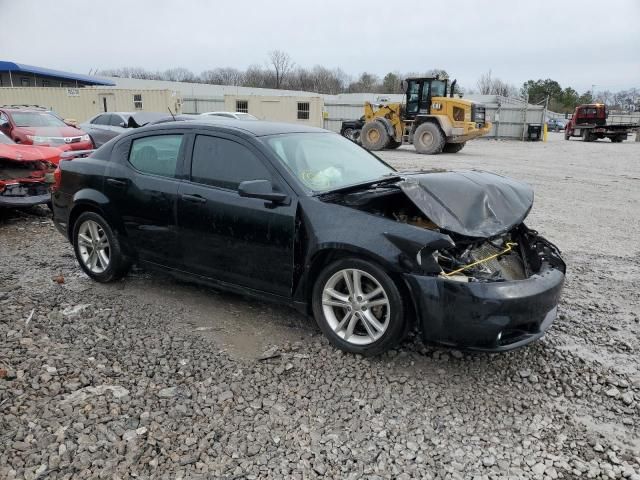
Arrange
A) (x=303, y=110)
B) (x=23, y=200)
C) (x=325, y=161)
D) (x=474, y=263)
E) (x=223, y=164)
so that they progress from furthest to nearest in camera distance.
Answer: (x=303, y=110) < (x=23, y=200) < (x=325, y=161) < (x=223, y=164) < (x=474, y=263)

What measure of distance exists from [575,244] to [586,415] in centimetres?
418

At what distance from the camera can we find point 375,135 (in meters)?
21.7

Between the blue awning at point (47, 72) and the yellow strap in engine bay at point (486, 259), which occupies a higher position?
the blue awning at point (47, 72)

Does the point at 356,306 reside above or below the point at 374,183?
below

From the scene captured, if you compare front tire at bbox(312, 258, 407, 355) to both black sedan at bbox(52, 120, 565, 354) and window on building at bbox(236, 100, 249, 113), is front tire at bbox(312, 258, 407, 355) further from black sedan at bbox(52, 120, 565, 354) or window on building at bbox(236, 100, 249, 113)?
window on building at bbox(236, 100, 249, 113)

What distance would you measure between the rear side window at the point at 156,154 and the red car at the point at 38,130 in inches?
357

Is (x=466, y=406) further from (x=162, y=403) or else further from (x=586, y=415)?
(x=162, y=403)

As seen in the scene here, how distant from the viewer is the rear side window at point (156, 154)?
4.34 meters

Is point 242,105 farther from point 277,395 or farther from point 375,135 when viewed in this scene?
point 277,395

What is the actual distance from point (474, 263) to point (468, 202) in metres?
0.47

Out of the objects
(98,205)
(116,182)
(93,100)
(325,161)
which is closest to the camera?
(325,161)

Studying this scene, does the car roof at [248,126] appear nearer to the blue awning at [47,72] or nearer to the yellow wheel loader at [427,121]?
the yellow wheel loader at [427,121]

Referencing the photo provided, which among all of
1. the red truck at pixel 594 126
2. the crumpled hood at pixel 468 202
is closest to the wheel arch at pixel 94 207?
the crumpled hood at pixel 468 202

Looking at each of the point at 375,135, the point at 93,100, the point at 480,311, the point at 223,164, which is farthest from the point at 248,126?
the point at 93,100
